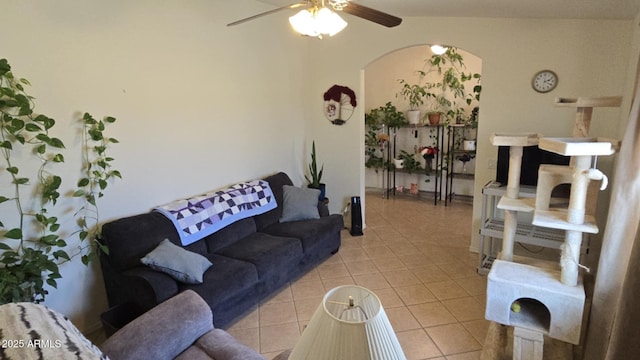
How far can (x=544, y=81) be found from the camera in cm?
347

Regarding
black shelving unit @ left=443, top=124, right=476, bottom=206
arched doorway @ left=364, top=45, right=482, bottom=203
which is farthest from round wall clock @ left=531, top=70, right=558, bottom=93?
black shelving unit @ left=443, top=124, right=476, bottom=206

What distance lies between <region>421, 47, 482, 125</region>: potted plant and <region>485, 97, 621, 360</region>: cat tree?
142 inches

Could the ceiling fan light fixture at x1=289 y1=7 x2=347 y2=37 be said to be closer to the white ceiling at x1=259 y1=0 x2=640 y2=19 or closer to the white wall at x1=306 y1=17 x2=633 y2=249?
the white ceiling at x1=259 y1=0 x2=640 y2=19

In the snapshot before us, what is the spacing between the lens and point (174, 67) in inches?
123

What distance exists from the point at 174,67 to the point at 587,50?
3626mm

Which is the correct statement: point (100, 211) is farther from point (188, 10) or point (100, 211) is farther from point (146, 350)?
point (188, 10)

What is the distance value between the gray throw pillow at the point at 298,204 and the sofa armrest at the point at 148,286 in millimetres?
1621

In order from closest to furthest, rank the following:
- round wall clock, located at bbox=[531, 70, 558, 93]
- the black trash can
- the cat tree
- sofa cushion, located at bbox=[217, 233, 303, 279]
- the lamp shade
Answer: the lamp shade < the cat tree < the black trash can < sofa cushion, located at bbox=[217, 233, 303, 279] < round wall clock, located at bbox=[531, 70, 558, 93]

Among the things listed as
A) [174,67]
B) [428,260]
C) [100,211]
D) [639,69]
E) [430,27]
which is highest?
[430,27]

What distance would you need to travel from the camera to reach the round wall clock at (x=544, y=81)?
343cm

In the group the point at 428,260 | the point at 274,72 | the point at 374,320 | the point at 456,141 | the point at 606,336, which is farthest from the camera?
the point at 456,141

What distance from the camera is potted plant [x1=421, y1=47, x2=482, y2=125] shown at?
581 centimetres

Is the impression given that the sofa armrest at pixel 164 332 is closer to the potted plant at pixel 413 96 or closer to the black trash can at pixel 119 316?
the black trash can at pixel 119 316

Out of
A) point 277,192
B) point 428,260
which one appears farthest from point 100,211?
point 428,260
